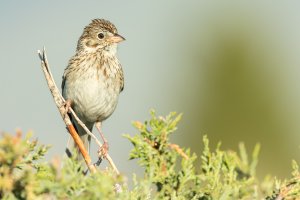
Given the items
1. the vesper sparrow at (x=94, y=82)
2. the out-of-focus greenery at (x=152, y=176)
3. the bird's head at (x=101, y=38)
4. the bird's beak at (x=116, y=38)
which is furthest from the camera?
the bird's head at (x=101, y=38)

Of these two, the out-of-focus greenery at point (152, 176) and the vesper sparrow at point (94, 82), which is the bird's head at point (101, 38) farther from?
the out-of-focus greenery at point (152, 176)

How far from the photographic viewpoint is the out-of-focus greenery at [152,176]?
8.16 feet

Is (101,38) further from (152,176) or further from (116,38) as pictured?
(152,176)

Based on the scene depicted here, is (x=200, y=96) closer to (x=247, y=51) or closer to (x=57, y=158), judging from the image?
(x=247, y=51)

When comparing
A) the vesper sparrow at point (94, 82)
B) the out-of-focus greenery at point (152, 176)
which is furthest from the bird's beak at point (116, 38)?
the out-of-focus greenery at point (152, 176)

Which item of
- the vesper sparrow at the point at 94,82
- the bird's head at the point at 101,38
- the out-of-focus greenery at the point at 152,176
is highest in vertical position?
the bird's head at the point at 101,38

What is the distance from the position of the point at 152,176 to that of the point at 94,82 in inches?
192

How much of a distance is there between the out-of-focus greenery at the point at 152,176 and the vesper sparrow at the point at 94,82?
4515 mm

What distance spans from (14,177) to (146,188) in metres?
0.51

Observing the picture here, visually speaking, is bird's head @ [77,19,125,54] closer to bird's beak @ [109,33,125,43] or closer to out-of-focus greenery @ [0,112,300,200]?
bird's beak @ [109,33,125,43]

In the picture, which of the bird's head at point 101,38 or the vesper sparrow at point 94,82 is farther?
the bird's head at point 101,38

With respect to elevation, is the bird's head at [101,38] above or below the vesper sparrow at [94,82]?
above

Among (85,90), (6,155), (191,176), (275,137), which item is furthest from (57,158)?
(275,137)

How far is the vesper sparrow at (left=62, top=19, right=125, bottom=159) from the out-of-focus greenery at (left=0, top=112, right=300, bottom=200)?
4515 mm
